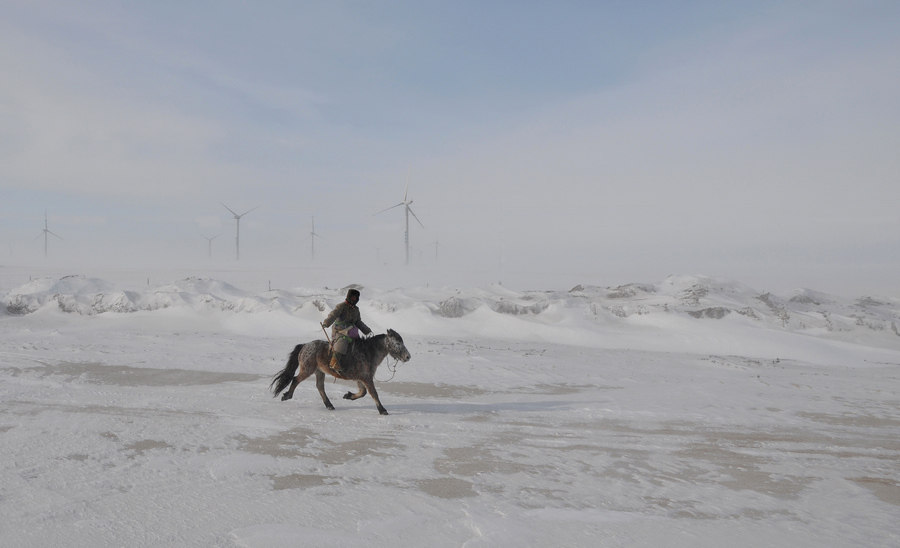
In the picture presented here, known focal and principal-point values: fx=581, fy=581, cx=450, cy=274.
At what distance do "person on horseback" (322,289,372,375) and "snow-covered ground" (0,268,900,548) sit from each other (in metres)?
0.96

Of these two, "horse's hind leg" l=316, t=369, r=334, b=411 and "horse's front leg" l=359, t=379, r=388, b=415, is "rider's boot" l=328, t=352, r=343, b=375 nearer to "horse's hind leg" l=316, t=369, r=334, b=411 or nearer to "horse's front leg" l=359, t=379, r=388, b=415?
"horse's hind leg" l=316, t=369, r=334, b=411

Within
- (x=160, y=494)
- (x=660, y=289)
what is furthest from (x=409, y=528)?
(x=660, y=289)

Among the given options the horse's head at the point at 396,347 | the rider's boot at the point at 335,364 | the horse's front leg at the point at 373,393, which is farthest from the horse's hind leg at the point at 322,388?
the horse's head at the point at 396,347

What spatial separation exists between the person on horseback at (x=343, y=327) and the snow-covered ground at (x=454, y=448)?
964 millimetres

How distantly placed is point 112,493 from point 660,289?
29960mm

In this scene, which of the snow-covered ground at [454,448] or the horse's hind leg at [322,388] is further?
the horse's hind leg at [322,388]

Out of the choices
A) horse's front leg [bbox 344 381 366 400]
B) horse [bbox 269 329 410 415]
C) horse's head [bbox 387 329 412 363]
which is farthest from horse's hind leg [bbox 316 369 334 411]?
horse's head [bbox 387 329 412 363]

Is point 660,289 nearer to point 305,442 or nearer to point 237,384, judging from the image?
point 237,384

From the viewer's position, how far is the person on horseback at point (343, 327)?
9430mm

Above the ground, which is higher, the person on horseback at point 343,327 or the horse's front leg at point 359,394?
the person on horseback at point 343,327

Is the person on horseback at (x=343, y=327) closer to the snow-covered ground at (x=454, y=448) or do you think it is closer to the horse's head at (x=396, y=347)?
the horse's head at (x=396, y=347)

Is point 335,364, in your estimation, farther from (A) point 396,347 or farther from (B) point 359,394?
(A) point 396,347

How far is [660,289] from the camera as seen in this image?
103 ft

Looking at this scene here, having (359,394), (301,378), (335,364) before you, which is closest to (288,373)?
(301,378)
